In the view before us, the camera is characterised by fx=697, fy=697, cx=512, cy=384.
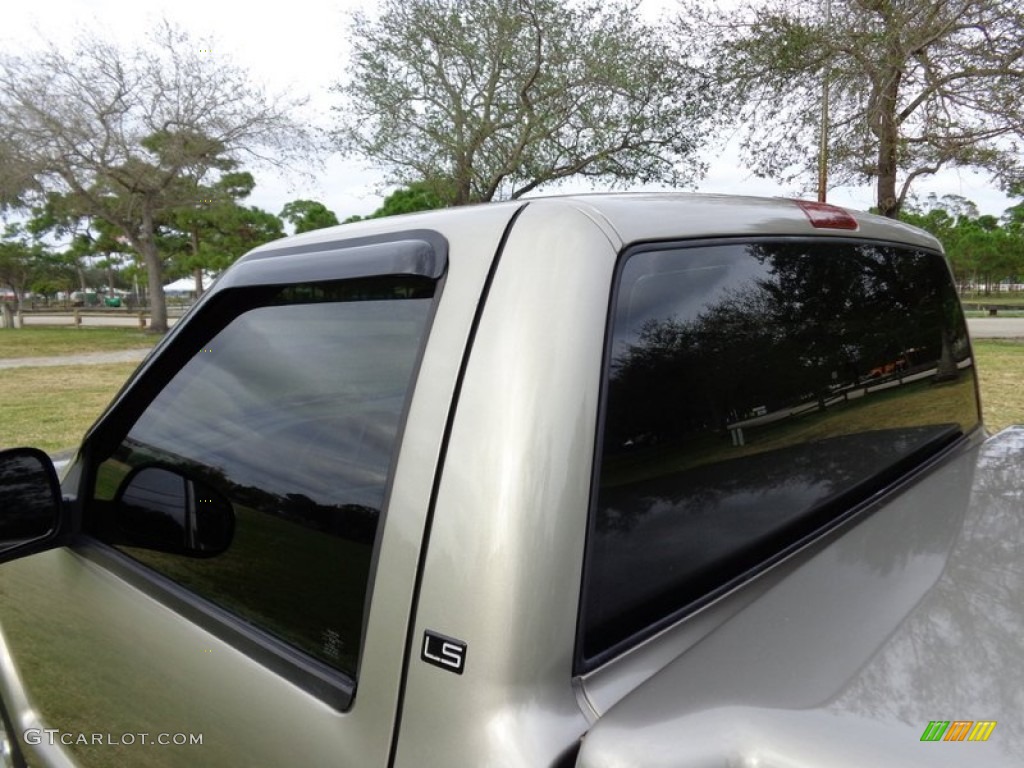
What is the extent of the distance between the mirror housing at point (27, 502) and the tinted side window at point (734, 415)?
114cm

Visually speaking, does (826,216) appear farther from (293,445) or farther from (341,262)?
(293,445)

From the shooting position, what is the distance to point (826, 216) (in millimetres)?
1544

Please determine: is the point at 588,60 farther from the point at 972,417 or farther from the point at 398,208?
the point at 972,417

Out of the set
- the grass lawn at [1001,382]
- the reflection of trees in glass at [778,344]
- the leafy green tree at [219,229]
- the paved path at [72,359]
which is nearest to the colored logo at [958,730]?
the reflection of trees in glass at [778,344]

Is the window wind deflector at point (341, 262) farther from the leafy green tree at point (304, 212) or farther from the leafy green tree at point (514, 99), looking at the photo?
the leafy green tree at point (304, 212)

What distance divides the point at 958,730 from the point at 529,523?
1.69 ft

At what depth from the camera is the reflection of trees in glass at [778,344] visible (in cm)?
111

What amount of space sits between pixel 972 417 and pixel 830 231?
1.16 metres

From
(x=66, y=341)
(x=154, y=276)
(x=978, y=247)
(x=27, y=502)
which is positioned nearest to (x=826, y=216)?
(x=27, y=502)

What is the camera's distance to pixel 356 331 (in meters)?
1.25

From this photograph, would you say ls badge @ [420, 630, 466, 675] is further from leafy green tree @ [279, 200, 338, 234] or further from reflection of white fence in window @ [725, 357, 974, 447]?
leafy green tree @ [279, 200, 338, 234]

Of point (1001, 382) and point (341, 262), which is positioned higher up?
point (341, 262)

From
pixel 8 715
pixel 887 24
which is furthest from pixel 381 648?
pixel 887 24

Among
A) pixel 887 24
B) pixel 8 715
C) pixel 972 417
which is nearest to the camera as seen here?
pixel 8 715
